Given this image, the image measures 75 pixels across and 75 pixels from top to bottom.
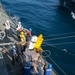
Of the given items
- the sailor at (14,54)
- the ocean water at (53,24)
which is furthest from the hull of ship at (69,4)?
the sailor at (14,54)

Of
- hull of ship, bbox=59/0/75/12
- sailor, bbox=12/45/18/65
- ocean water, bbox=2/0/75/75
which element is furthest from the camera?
hull of ship, bbox=59/0/75/12

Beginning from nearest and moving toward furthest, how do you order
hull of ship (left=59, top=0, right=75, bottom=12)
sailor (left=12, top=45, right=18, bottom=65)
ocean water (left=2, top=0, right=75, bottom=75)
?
sailor (left=12, top=45, right=18, bottom=65) → ocean water (left=2, top=0, right=75, bottom=75) → hull of ship (left=59, top=0, right=75, bottom=12)

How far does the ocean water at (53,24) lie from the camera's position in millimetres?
36125

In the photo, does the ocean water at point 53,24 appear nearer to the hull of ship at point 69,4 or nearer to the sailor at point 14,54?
the hull of ship at point 69,4

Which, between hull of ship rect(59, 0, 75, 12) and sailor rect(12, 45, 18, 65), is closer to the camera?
sailor rect(12, 45, 18, 65)

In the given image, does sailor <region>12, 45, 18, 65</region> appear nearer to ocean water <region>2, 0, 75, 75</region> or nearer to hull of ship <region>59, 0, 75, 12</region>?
ocean water <region>2, 0, 75, 75</region>

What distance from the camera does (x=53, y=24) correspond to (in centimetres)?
5203

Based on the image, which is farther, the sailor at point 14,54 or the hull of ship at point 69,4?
the hull of ship at point 69,4

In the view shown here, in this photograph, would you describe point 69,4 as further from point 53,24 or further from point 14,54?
point 14,54

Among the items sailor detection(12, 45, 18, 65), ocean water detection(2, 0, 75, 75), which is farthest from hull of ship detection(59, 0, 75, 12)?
sailor detection(12, 45, 18, 65)

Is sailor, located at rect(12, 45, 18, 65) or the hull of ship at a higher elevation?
the hull of ship

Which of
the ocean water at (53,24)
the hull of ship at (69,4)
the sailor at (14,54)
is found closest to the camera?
the sailor at (14,54)

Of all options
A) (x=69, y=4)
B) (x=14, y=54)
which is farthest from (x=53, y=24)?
(x=14, y=54)

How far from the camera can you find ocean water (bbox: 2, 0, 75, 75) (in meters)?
36.1
